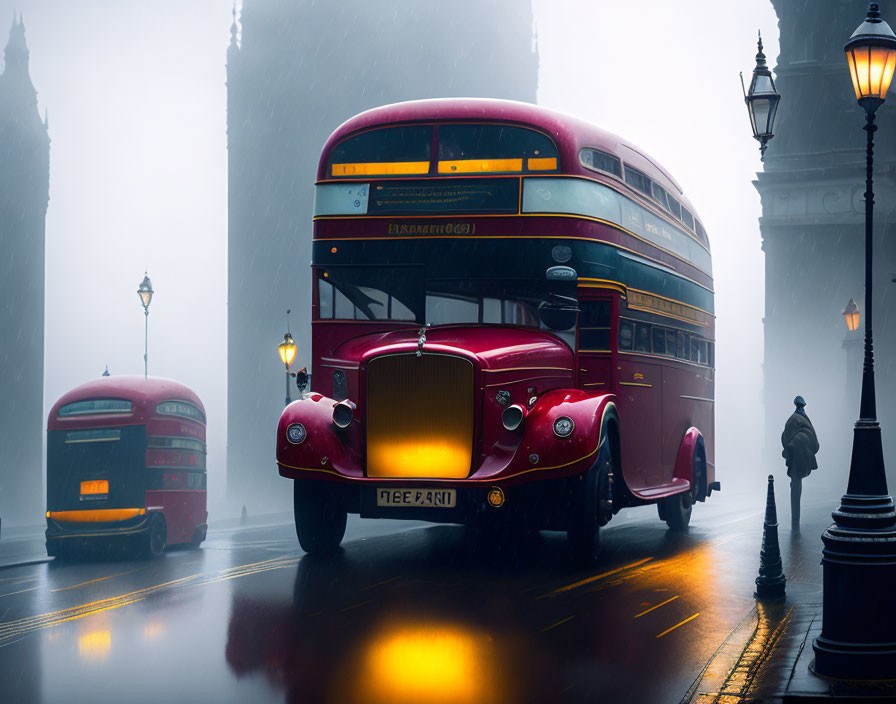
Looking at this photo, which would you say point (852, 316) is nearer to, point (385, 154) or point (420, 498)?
point (385, 154)

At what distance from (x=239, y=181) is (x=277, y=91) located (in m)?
8.45

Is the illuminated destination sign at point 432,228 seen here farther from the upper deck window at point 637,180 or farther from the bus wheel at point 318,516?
Answer: the bus wheel at point 318,516

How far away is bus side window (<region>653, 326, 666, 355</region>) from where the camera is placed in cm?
1320

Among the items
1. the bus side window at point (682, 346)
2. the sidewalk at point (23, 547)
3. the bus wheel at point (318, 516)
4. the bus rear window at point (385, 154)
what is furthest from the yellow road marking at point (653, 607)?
the sidewalk at point (23, 547)

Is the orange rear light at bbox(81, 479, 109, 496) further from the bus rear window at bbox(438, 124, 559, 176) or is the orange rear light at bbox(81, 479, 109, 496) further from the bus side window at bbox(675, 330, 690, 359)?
the bus rear window at bbox(438, 124, 559, 176)

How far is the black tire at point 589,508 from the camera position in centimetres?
1031

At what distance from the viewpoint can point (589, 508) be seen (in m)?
10.4

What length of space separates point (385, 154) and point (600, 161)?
222 cm

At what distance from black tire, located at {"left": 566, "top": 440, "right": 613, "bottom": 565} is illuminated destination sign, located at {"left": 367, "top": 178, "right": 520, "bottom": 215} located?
2555 mm

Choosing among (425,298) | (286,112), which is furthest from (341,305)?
(286,112)

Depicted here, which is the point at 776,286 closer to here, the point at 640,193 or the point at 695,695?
the point at 640,193

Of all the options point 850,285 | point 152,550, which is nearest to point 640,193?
point 152,550

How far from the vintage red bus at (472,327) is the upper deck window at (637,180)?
0.41 ft

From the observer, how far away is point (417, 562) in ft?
37.4
